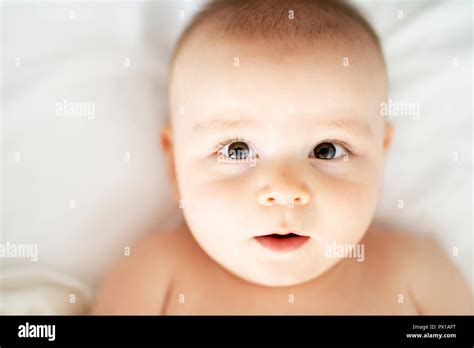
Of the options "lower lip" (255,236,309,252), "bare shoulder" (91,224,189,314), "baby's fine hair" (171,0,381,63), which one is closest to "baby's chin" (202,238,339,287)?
"lower lip" (255,236,309,252)

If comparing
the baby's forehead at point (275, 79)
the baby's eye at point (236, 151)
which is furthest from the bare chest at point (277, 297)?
the baby's forehead at point (275, 79)

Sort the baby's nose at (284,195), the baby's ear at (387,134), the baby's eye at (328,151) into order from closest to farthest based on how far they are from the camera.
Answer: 1. the baby's nose at (284,195)
2. the baby's eye at (328,151)
3. the baby's ear at (387,134)

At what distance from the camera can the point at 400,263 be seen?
1.35 metres

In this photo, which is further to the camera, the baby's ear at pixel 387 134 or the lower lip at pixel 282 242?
the baby's ear at pixel 387 134

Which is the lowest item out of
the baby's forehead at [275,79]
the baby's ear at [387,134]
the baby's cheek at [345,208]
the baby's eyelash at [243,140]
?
the baby's cheek at [345,208]

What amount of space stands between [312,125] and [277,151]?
9 centimetres

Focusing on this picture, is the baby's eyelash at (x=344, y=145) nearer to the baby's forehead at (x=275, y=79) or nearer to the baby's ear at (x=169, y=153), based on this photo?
the baby's forehead at (x=275, y=79)

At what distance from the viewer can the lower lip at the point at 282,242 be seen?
1187mm

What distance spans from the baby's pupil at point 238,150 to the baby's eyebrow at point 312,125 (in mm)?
53

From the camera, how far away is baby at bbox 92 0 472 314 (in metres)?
1.17

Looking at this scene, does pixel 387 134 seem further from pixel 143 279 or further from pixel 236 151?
pixel 143 279

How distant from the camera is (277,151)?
1.17m

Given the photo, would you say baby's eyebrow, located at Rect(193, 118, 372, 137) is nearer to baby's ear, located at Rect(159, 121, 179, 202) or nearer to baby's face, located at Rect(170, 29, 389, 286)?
baby's face, located at Rect(170, 29, 389, 286)

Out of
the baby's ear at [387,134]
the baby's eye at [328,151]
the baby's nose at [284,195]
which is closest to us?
the baby's nose at [284,195]
